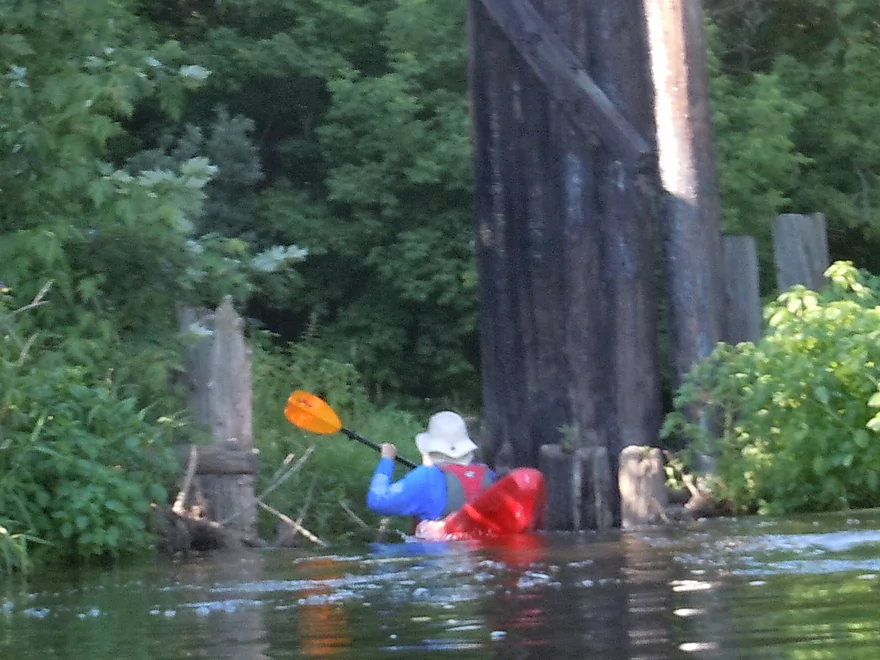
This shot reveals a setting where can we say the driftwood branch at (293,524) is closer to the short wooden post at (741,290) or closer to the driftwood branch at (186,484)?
the driftwood branch at (186,484)

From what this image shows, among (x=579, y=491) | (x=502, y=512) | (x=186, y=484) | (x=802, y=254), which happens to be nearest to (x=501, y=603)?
(x=502, y=512)

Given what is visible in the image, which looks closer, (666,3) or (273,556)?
(273,556)

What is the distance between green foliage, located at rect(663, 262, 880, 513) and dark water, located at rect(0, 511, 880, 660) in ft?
3.10

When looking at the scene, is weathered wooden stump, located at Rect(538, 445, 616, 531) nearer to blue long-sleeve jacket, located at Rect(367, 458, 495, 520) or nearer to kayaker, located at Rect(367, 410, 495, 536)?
kayaker, located at Rect(367, 410, 495, 536)

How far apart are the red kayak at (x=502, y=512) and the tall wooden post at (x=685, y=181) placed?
1.37 metres

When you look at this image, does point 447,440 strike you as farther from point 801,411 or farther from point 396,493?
point 801,411

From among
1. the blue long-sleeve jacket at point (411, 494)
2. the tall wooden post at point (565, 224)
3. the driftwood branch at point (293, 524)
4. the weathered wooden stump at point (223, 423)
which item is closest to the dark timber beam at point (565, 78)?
the tall wooden post at point (565, 224)

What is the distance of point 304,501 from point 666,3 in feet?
11.9

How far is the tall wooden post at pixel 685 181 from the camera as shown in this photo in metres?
10.1

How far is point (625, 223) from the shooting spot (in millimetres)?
10031

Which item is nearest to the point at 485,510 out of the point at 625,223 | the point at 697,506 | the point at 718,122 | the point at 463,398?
the point at 697,506

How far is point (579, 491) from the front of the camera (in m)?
9.52

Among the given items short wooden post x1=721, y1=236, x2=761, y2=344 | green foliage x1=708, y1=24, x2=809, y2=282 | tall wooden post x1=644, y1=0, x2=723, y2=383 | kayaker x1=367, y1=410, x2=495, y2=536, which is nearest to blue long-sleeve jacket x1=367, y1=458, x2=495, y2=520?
kayaker x1=367, y1=410, x2=495, y2=536

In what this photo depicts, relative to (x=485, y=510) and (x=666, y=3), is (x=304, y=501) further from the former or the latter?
(x=666, y=3)
